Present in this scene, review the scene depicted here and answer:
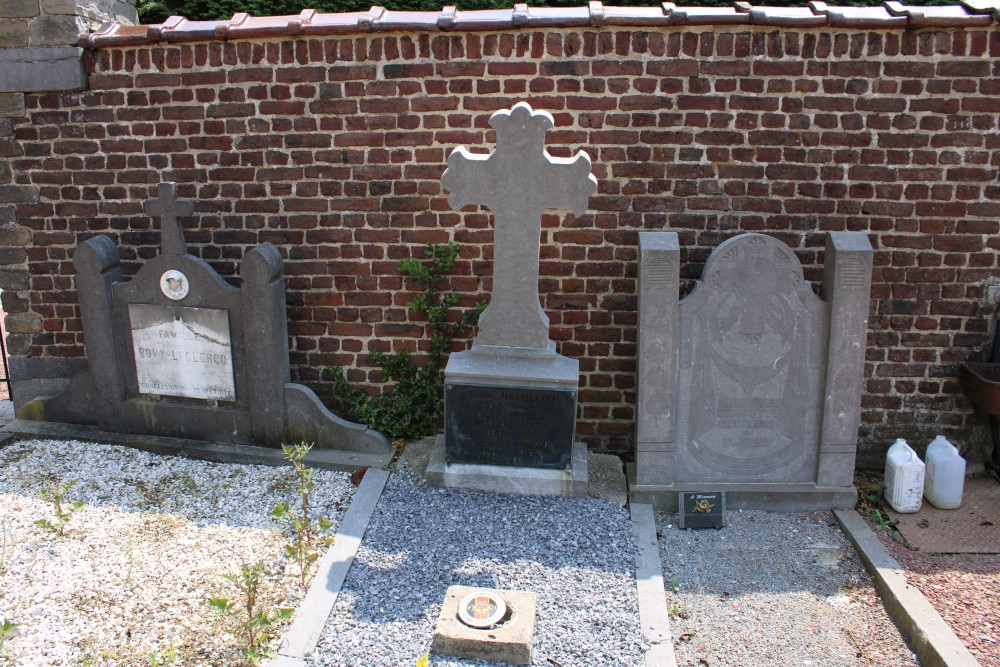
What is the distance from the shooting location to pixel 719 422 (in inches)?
182

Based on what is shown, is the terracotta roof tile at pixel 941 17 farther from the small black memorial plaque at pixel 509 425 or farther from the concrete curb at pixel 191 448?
the concrete curb at pixel 191 448

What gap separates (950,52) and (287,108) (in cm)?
419

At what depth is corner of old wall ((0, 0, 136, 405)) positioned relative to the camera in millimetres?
5160

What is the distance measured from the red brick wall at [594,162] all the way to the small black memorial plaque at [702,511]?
939 mm

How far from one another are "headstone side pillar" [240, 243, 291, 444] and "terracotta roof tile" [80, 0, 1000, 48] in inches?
56.8

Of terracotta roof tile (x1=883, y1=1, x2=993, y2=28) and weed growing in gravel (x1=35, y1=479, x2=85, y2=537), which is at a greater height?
terracotta roof tile (x1=883, y1=1, x2=993, y2=28)

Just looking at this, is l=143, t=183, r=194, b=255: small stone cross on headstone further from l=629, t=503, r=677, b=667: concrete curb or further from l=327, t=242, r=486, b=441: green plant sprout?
l=629, t=503, r=677, b=667: concrete curb

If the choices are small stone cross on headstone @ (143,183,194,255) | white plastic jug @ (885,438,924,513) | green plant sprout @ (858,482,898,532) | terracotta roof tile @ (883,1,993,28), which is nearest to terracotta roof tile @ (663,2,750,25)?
terracotta roof tile @ (883,1,993,28)

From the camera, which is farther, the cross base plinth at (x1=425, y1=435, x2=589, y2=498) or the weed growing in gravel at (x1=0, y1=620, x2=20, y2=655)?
the cross base plinth at (x1=425, y1=435, x2=589, y2=498)

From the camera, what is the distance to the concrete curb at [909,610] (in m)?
3.45

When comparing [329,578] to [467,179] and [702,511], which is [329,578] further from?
[467,179]

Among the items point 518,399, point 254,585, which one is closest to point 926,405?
point 518,399

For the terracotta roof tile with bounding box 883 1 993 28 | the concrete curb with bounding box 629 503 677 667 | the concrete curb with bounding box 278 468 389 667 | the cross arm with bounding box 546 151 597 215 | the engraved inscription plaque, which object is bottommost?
the concrete curb with bounding box 629 503 677 667

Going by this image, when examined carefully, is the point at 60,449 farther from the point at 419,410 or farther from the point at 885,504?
the point at 885,504
